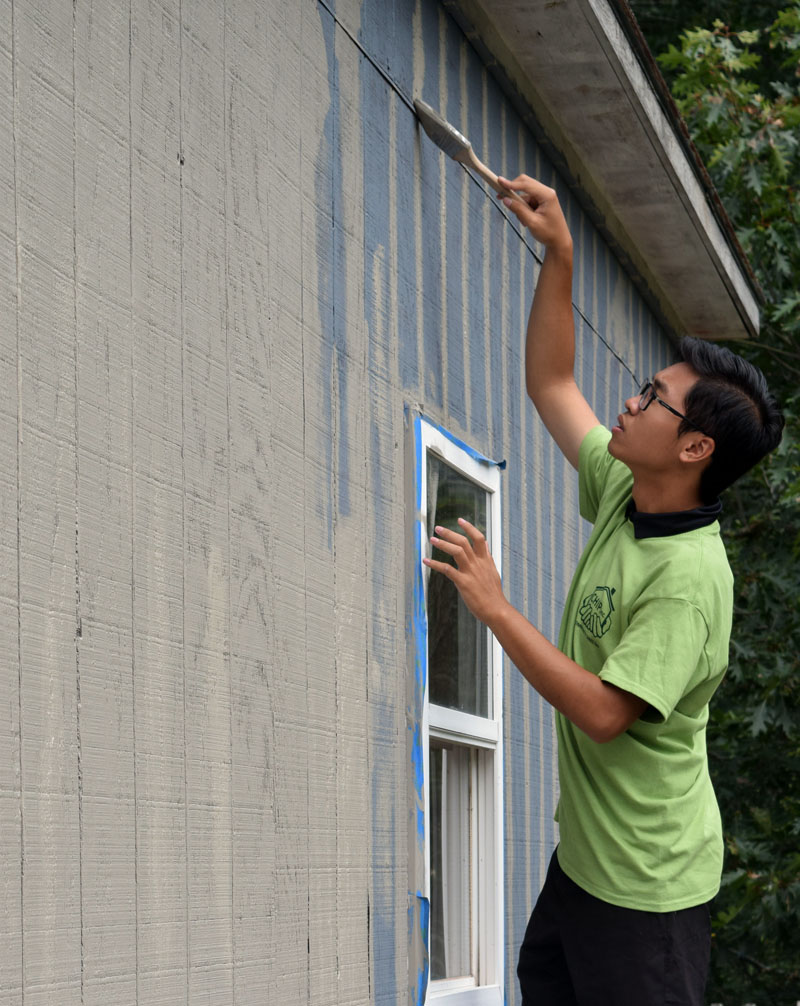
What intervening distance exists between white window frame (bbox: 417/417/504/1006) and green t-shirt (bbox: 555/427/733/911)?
0.75 meters

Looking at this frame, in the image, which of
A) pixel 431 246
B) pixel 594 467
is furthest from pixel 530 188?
pixel 594 467

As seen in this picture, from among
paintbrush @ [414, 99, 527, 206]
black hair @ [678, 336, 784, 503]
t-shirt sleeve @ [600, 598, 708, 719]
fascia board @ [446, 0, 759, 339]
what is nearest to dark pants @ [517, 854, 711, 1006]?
t-shirt sleeve @ [600, 598, 708, 719]

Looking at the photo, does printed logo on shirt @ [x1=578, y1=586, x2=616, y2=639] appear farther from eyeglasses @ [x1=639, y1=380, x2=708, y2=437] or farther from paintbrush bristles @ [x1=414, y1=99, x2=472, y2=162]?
paintbrush bristles @ [x1=414, y1=99, x2=472, y2=162]

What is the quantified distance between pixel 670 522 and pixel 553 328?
0.81 m

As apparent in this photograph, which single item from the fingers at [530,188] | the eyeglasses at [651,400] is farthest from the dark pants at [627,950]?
the fingers at [530,188]

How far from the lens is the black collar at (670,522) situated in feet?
10.0

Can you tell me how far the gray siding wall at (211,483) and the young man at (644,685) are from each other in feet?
1.36

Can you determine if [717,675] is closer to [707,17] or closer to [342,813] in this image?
[342,813]

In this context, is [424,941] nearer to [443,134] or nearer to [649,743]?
[649,743]

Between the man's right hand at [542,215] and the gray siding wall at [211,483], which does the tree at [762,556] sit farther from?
the gray siding wall at [211,483]

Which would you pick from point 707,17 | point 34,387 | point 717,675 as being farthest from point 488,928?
point 707,17

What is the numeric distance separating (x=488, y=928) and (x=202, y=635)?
1.94 metres

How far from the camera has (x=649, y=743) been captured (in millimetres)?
3039

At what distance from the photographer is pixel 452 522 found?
13.4 feet
